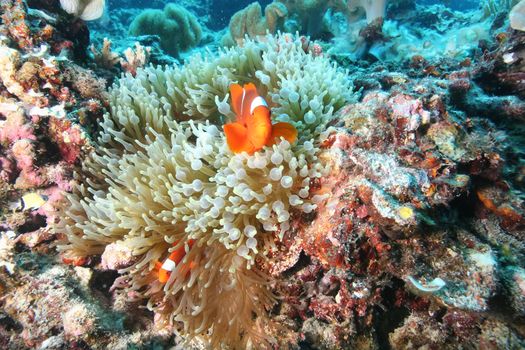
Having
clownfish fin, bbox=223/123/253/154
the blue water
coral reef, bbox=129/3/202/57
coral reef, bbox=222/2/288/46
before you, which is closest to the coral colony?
clownfish fin, bbox=223/123/253/154

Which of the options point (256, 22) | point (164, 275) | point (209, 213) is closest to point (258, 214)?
point (209, 213)

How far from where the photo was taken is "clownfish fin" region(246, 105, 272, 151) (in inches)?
84.3

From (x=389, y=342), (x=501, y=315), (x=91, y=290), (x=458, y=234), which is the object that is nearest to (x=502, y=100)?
(x=458, y=234)

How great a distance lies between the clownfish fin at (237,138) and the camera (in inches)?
87.6

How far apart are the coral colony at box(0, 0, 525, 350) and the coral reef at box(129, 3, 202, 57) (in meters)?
6.24

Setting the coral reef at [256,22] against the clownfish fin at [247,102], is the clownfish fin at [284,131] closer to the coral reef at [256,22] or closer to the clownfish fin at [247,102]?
the clownfish fin at [247,102]

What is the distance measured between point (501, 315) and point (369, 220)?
3.27 ft

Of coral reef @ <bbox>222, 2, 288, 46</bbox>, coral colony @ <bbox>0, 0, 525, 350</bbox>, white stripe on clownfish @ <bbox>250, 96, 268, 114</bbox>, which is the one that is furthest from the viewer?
coral reef @ <bbox>222, 2, 288, 46</bbox>

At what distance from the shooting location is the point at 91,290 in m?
2.65

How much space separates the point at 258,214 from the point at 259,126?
0.58 m

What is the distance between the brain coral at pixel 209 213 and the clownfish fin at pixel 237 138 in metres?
0.07

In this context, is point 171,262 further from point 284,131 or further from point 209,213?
point 284,131

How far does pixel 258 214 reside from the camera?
2186mm

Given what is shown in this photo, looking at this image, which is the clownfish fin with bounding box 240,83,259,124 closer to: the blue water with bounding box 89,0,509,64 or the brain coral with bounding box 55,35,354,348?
the brain coral with bounding box 55,35,354,348
